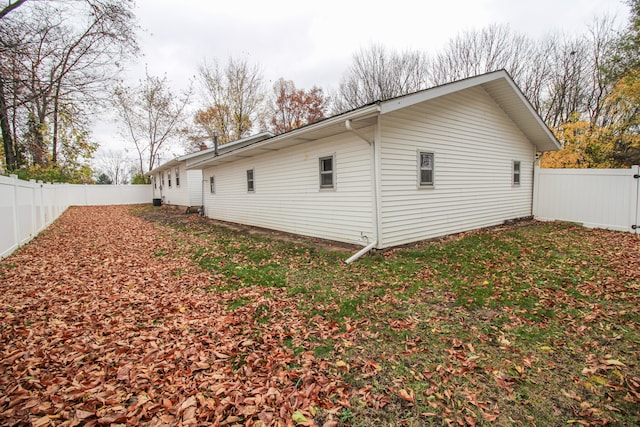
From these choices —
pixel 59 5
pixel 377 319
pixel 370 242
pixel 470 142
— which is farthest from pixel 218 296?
pixel 59 5

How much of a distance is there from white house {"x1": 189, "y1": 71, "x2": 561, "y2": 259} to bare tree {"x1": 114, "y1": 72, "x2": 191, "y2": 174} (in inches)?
868

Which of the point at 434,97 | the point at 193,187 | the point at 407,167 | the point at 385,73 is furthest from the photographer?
the point at 385,73

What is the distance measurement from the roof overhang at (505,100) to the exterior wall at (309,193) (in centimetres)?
142

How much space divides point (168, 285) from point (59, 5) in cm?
958

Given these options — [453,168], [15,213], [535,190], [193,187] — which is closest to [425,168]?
[453,168]

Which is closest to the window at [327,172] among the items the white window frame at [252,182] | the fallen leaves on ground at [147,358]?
the fallen leaves on ground at [147,358]

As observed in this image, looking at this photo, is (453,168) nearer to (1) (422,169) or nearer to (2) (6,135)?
(1) (422,169)

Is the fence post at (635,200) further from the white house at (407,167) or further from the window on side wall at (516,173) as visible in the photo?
the window on side wall at (516,173)

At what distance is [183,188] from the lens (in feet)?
68.6

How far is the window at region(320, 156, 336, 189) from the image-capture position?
7.94m

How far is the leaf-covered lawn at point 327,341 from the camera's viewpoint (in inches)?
88.4

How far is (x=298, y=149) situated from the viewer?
29.9 feet

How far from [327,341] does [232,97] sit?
90.6 feet

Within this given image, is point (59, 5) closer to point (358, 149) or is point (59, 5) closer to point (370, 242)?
point (358, 149)
